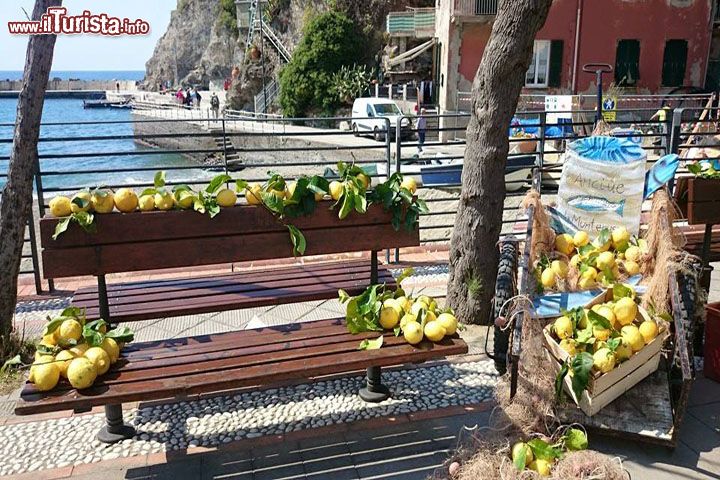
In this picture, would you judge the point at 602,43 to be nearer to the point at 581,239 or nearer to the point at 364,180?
the point at 581,239

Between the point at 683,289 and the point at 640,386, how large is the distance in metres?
0.66

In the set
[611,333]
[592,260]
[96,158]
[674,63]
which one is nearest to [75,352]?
[611,333]

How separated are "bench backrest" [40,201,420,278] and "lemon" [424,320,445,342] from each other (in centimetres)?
73

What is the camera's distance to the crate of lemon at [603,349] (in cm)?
345

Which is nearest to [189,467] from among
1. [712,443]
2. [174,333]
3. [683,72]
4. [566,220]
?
[174,333]

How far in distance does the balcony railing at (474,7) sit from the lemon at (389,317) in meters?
22.3

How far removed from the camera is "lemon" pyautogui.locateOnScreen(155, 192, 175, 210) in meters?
3.66

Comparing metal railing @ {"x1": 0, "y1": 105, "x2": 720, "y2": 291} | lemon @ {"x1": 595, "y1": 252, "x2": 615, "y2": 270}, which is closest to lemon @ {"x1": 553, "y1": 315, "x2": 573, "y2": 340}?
lemon @ {"x1": 595, "y1": 252, "x2": 615, "y2": 270}

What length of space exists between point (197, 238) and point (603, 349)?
2459 millimetres

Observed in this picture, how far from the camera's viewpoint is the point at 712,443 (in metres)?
3.54

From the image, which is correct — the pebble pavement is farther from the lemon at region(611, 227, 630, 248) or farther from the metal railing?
the metal railing

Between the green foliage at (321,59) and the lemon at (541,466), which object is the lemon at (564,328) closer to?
the lemon at (541,466)

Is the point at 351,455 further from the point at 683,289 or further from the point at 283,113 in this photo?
the point at 283,113

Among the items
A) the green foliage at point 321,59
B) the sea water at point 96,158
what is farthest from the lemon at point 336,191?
the green foliage at point 321,59
